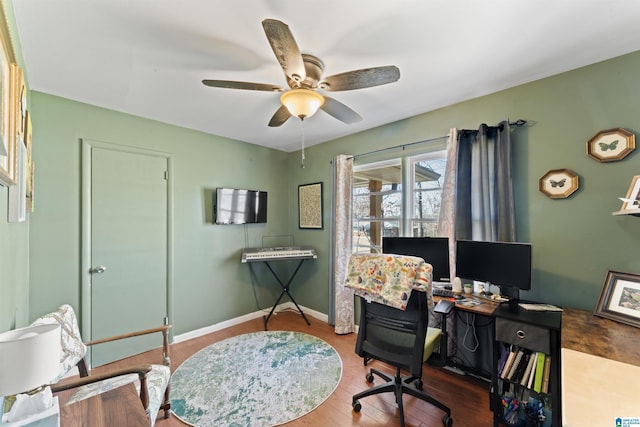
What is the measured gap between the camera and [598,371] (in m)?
1.09

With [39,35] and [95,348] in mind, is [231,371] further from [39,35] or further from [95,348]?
[39,35]

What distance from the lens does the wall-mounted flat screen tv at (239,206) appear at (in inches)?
135

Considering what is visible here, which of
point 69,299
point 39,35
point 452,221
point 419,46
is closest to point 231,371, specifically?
point 69,299

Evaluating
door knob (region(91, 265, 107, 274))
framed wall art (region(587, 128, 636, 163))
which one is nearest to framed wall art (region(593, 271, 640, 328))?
framed wall art (region(587, 128, 636, 163))

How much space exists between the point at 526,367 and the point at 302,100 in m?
2.27

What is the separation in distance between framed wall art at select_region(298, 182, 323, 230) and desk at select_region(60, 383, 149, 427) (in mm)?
2889

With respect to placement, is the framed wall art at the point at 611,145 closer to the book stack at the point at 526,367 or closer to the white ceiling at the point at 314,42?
the white ceiling at the point at 314,42

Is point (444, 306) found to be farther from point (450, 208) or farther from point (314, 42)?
point (314, 42)

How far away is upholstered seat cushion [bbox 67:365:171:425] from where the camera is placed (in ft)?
5.22

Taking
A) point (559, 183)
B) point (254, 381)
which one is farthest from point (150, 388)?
point (559, 183)

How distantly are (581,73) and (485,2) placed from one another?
1207mm

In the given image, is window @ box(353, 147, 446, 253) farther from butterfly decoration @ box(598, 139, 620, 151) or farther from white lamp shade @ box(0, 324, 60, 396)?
white lamp shade @ box(0, 324, 60, 396)

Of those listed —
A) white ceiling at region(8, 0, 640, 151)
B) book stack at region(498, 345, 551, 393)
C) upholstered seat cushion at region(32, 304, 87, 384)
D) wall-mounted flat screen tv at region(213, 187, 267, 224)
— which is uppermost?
white ceiling at region(8, 0, 640, 151)

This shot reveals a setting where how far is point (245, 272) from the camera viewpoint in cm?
378
